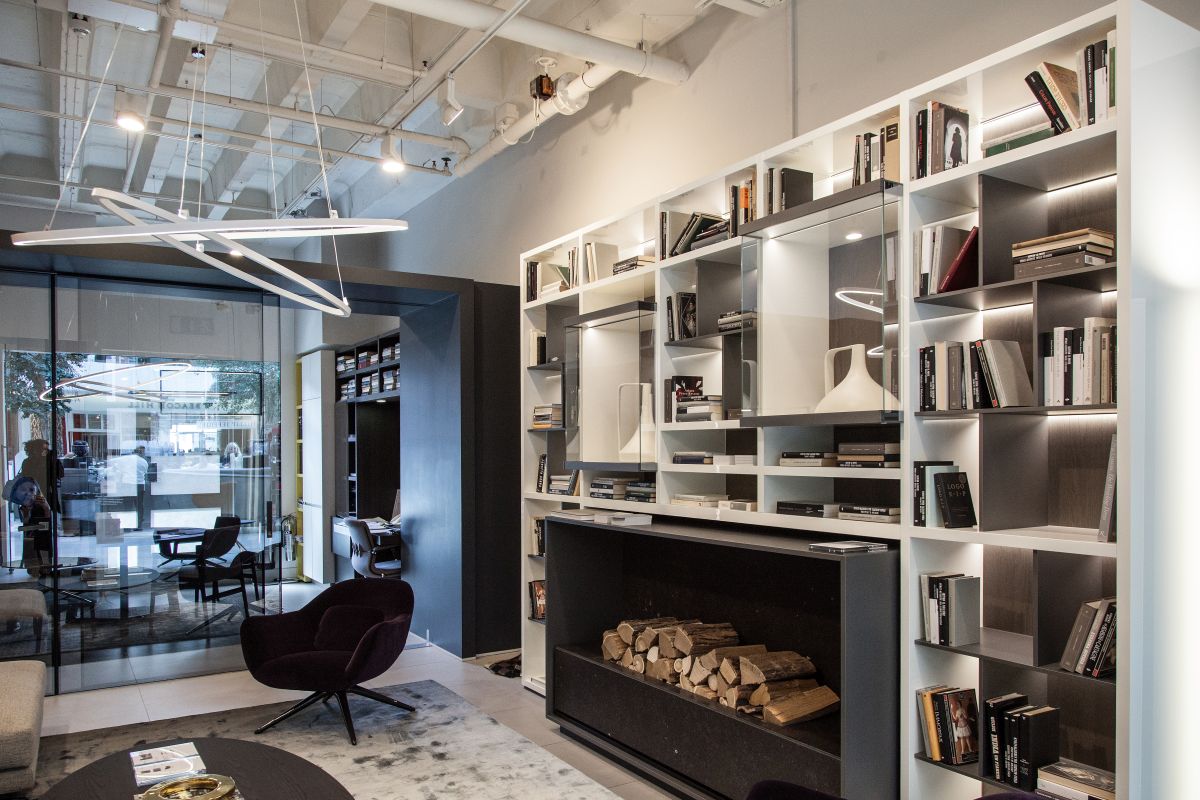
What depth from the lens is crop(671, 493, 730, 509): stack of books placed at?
4.22 meters

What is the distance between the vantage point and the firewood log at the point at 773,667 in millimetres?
3668

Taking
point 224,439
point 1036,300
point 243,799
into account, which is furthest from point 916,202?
point 224,439

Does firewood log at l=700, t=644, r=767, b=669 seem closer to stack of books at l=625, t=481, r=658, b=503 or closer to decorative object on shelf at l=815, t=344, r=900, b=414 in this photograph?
stack of books at l=625, t=481, r=658, b=503

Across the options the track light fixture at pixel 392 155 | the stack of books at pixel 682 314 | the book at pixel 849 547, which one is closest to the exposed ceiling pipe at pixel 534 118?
the track light fixture at pixel 392 155

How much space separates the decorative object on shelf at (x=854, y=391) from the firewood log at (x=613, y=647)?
5.81 ft

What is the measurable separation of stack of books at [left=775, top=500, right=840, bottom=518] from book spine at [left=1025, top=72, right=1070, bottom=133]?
1.60 metres

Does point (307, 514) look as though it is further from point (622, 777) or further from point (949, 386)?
point (949, 386)

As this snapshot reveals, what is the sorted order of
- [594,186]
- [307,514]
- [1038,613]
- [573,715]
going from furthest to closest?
[307,514] < [594,186] < [573,715] < [1038,613]

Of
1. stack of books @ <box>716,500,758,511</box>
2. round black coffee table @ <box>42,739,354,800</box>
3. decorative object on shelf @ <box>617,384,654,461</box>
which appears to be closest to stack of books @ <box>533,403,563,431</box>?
decorative object on shelf @ <box>617,384,654,461</box>

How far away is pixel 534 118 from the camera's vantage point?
19.5 ft

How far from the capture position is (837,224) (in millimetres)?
3506

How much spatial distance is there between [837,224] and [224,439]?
4773 mm

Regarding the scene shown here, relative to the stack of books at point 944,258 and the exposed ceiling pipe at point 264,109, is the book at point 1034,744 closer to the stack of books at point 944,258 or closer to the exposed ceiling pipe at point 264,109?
the stack of books at point 944,258

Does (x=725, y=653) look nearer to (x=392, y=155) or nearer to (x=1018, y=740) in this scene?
(x=1018, y=740)
